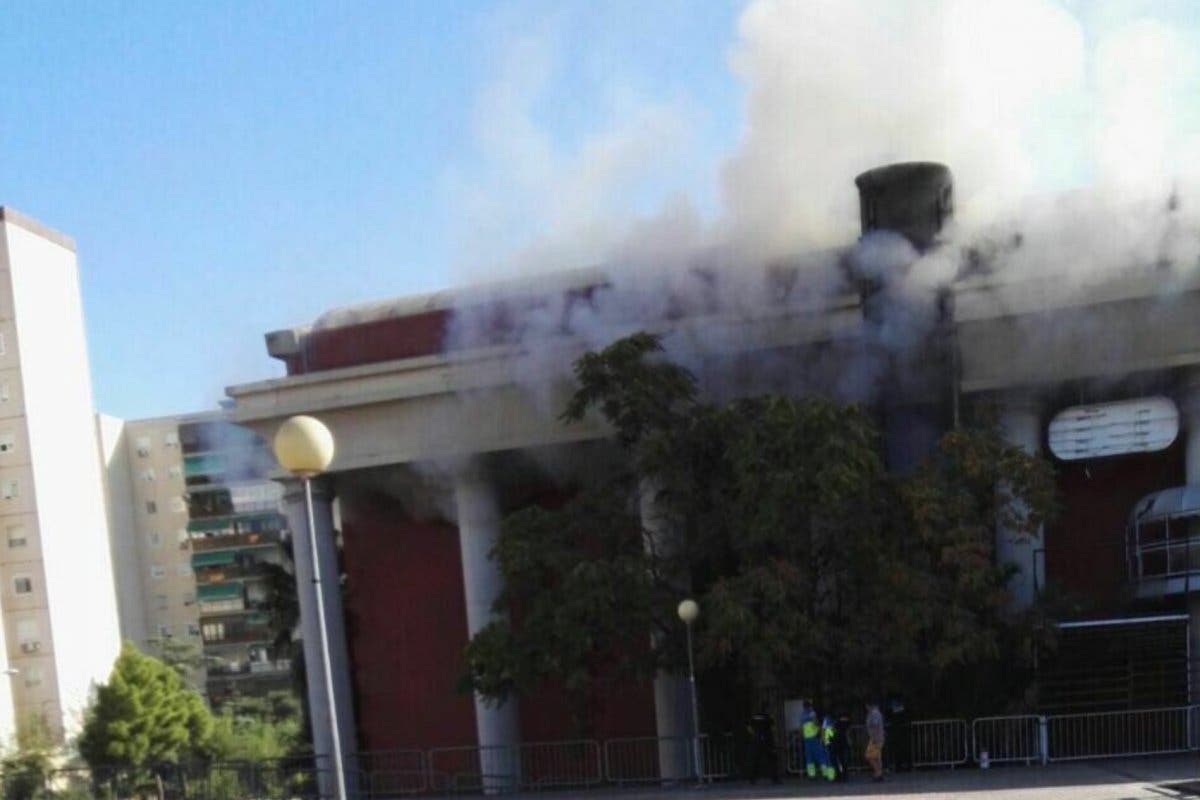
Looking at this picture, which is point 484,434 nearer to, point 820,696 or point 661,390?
point 661,390

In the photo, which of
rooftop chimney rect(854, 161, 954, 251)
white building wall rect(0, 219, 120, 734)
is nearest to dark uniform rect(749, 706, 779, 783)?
rooftop chimney rect(854, 161, 954, 251)

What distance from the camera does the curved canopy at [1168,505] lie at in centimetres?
1484

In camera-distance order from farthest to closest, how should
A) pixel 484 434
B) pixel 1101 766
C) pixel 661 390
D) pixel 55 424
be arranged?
pixel 55 424
pixel 484 434
pixel 661 390
pixel 1101 766

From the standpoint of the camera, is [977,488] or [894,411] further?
[894,411]

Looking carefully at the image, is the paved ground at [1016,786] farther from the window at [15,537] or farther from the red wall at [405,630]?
the window at [15,537]

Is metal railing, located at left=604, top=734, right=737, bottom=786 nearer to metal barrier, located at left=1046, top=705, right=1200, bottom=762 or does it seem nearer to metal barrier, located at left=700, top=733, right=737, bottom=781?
metal barrier, located at left=700, top=733, right=737, bottom=781

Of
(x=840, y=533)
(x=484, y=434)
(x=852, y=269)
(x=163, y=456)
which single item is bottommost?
(x=163, y=456)

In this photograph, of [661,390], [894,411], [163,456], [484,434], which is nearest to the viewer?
[661,390]

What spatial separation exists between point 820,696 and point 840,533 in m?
2.14

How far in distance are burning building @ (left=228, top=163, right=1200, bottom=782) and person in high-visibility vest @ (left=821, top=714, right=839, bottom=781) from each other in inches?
136

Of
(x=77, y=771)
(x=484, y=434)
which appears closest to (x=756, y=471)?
(x=484, y=434)

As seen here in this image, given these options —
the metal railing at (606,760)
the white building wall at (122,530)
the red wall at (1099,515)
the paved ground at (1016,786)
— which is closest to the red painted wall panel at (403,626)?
the metal railing at (606,760)

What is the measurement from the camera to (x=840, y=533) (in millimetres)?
13492

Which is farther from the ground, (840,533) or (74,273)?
(74,273)
